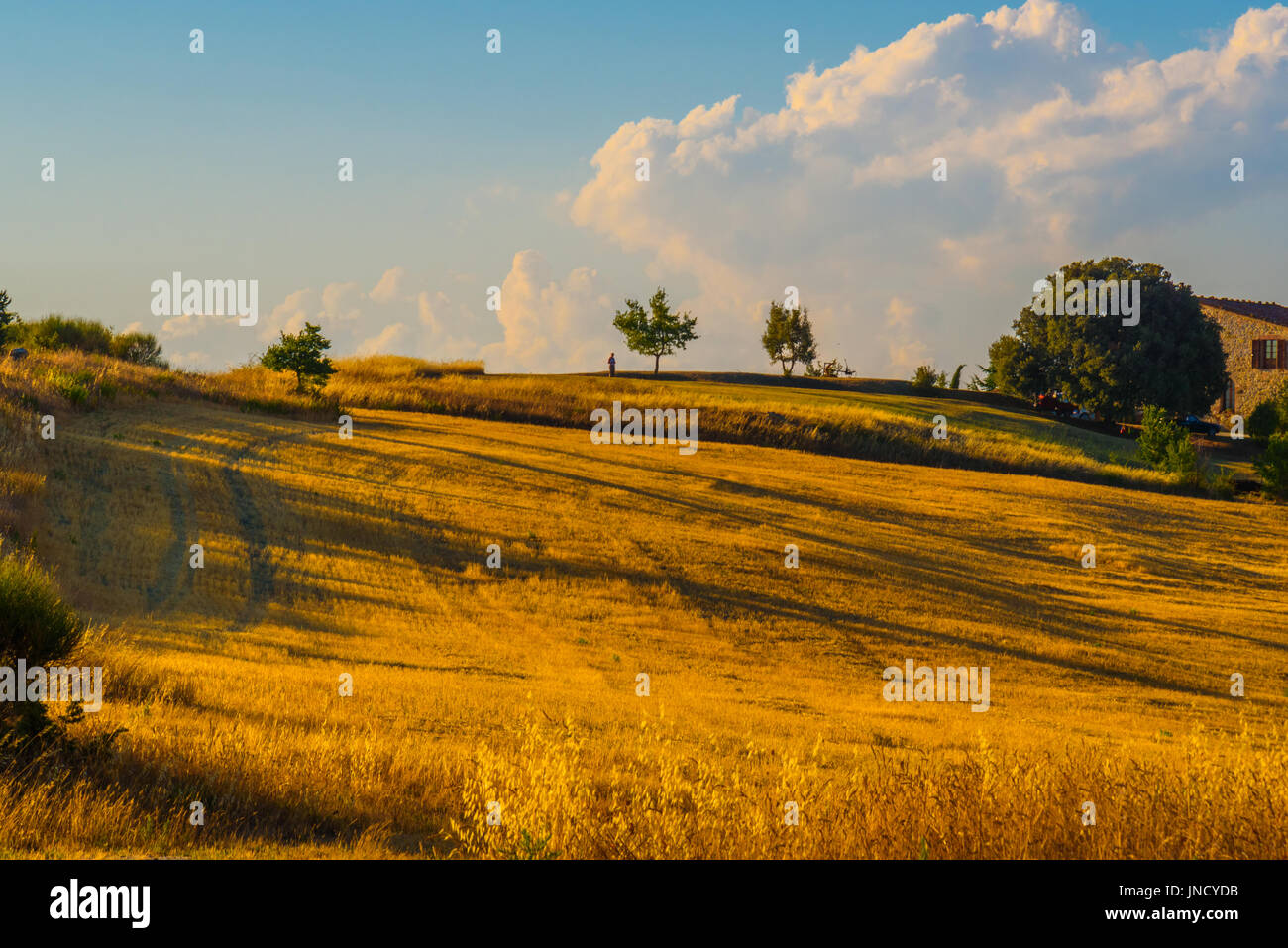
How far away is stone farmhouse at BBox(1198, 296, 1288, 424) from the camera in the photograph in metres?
74.6

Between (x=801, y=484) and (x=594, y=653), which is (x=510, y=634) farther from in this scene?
(x=801, y=484)

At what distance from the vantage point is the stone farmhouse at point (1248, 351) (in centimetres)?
7462

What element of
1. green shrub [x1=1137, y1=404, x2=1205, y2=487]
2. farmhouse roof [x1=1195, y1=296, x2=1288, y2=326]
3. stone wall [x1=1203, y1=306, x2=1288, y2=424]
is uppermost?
farmhouse roof [x1=1195, y1=296, x2=1288, y2=326]

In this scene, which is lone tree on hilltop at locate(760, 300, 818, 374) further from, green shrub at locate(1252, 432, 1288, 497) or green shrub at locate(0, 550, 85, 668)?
green shrub at locate(0, 550, 85, 668)

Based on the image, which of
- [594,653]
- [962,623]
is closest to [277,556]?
[594,653]

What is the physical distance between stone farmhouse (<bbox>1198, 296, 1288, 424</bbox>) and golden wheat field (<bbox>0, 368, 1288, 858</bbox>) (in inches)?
1667
